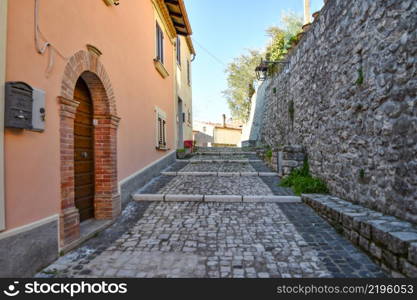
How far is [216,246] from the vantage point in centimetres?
304

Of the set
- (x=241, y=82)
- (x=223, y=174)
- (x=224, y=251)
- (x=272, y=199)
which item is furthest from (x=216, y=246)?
(x=241, y=82)

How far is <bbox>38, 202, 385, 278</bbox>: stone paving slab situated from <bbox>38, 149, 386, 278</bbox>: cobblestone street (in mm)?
10

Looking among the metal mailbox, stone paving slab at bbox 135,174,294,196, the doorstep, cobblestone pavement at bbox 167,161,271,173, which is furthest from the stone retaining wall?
cobblestone pavement at bbox 167,161,271,173

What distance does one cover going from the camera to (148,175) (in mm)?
6238

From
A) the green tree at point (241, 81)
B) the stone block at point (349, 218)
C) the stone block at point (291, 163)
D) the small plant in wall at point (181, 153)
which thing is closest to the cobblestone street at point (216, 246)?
the stone block at point (349, 218)

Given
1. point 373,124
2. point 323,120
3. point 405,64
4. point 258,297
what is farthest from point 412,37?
point 258,297

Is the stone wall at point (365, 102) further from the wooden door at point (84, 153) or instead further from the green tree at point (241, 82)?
the green tree at point (241, 82)

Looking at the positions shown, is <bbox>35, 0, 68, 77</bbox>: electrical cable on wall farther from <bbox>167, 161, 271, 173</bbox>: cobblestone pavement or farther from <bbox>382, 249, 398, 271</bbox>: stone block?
<bbox>167, 161, 271, 173</bbox>: cobblestone pavement

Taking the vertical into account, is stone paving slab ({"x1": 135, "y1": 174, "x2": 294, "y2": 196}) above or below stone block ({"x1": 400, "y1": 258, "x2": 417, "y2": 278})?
above

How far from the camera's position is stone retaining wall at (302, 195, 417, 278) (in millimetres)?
2088

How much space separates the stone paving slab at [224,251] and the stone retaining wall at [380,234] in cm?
14

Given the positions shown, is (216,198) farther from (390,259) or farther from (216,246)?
(390,259)

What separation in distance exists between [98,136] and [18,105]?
189 cm

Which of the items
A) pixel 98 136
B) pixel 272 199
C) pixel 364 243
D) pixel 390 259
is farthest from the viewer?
pixel 272 199
